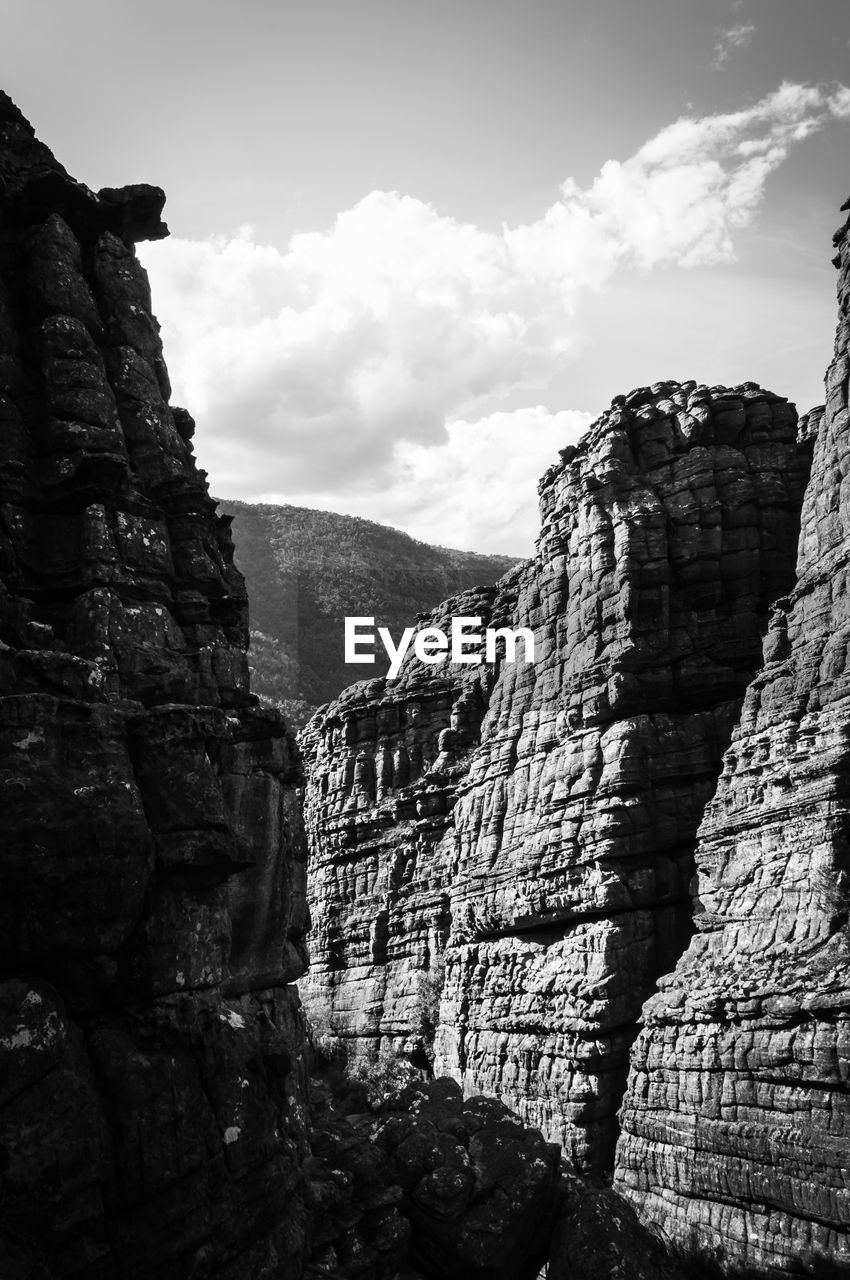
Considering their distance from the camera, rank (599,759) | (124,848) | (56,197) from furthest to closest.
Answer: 1. (599,759)
2. (56,197)
3. (124,848)

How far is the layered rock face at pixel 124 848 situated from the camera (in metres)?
13.2

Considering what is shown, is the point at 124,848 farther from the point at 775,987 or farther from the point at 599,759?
the point at 599,759

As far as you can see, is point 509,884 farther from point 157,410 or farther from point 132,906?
point 132,906

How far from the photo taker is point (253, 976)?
19.3 meters

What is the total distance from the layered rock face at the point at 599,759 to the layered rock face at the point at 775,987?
3677 mm

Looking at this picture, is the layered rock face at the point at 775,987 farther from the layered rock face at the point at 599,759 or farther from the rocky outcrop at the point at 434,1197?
A: the rocky outcrop at the point at 434,1197

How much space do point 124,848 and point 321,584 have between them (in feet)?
409

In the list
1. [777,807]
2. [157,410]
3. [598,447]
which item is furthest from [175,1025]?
[598,447]

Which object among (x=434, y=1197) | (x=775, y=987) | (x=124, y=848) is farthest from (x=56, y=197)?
(x=775, y=987)

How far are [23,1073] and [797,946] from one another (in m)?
26.4

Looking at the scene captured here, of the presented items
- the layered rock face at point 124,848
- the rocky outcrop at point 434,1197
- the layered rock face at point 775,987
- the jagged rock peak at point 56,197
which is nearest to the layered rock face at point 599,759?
the layered rock face at point 775,987

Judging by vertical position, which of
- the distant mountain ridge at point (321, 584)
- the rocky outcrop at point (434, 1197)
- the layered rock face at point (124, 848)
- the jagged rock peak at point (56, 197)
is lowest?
the rocky outcrop at point (434, 1197)

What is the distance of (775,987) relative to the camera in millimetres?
32375

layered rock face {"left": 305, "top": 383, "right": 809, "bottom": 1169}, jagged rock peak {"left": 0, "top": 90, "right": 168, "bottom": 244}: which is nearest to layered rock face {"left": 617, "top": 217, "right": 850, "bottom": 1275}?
layered rock face {"left": 305, "top": 383, "right": 809, "bottom": 1169}
